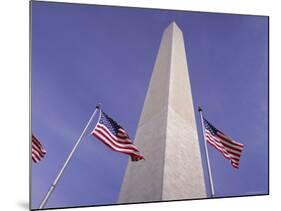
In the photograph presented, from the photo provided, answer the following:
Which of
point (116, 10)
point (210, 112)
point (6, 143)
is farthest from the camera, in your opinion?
point (210, 112)

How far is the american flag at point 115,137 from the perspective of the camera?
6.44 metres

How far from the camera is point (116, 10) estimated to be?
21.3ft

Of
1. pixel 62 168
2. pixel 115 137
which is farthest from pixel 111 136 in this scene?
pixel 62 168

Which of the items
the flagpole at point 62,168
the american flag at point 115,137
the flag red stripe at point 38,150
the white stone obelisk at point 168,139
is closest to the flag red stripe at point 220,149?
the white stone obelisk at point 168,139

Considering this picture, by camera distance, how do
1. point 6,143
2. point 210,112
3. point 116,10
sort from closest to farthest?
point 6,143, point 116,10, point 210,112

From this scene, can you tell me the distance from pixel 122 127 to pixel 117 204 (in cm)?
82

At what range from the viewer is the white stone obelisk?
Answer: 6.49 metres

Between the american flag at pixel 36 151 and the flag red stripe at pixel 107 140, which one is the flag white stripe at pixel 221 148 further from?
the american flag at pixel 36 151

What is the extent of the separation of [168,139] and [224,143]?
0.71 metres

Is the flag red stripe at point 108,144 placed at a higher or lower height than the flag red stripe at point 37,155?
higher

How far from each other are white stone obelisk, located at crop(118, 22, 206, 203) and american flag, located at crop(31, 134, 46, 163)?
3.16 ft

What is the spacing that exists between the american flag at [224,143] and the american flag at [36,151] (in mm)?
1926
